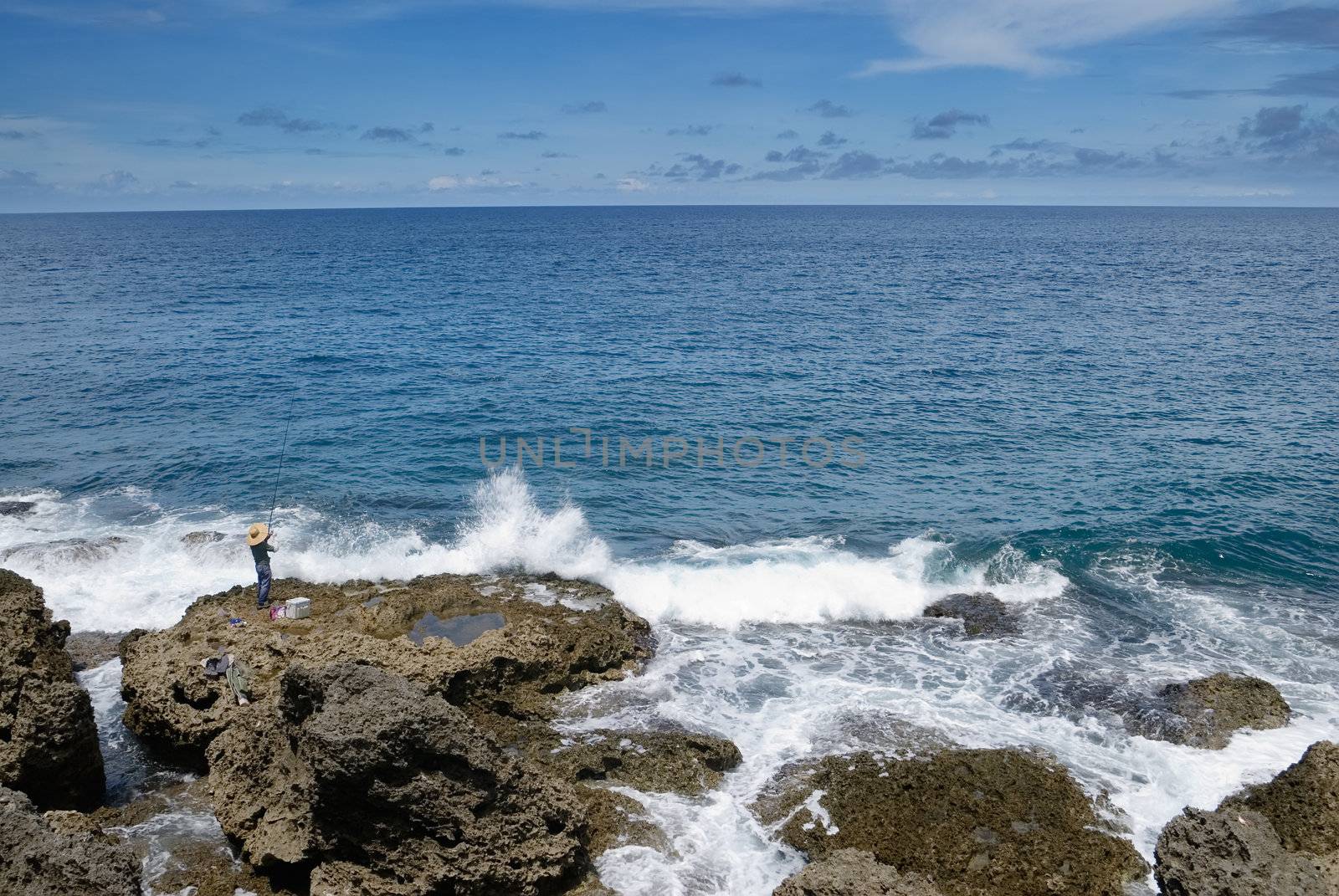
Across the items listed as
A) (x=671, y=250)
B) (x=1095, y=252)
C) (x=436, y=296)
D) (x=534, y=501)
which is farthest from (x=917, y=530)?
(x=1095, y=252)

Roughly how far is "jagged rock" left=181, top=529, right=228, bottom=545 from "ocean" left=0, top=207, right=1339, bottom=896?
0.50 ft

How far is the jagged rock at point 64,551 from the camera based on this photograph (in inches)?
897

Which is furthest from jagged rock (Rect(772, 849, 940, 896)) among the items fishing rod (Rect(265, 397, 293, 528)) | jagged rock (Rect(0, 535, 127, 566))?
jagged rock (Rect(0, 535, 127, 566))

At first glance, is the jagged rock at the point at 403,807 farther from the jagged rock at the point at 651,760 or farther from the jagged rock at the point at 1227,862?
the jagged rock at the point at 1227,862

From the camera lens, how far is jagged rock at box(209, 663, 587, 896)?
1103cm

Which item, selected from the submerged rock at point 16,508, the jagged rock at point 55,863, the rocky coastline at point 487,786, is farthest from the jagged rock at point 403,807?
the submerged rock at point 16,508

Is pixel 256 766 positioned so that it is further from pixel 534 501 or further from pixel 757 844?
pixel 534 501

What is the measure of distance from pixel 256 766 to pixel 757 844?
7.16 m

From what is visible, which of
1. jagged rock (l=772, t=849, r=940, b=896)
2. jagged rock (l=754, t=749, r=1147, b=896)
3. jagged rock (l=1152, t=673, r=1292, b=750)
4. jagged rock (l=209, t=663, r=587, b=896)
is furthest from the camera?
jagged rock (l=1152, t=673, r=1292, b=750)

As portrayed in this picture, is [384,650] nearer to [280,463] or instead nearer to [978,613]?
[978,613]

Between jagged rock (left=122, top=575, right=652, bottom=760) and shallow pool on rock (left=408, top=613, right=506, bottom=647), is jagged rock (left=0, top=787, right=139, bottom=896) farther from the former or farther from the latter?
shallow pool on rock (left=408, top=613, right=506, bottom=647)

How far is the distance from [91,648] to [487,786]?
12.1 metres

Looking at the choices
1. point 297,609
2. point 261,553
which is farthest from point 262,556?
point 297,609

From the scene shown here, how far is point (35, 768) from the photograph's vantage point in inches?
513
